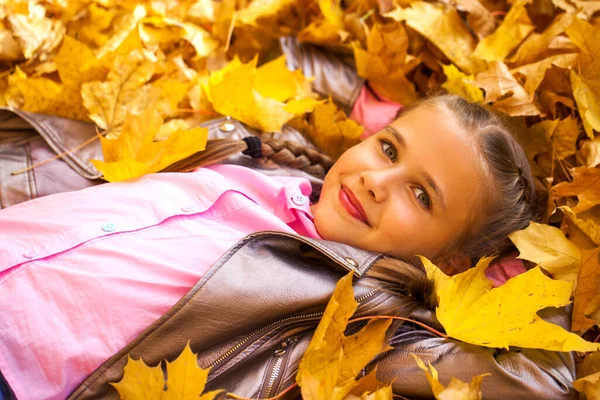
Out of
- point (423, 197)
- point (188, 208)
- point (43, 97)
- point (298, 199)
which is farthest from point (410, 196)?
point (43, 97)

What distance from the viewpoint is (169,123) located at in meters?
1.54

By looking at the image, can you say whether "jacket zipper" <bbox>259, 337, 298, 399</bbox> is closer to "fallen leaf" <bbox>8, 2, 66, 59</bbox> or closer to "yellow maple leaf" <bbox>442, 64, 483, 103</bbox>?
"yellow maple leaf" <bbox>442, 64, 483, 103</bbox>

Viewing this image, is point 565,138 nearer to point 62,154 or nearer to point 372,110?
point 372,110

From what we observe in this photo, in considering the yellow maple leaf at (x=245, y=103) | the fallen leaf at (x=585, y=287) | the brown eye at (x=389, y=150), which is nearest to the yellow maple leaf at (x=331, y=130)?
the yellow maple leaf at (x=245, y=103)

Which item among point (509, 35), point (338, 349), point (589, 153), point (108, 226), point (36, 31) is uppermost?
point (36, 31)

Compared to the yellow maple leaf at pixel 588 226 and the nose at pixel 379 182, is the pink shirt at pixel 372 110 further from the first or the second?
the yellow maple leaf at pixel 588 226

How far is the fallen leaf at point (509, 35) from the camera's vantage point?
1.63 m

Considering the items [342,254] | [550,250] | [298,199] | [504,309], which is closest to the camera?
[504,309]

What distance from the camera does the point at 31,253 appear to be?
3.52 ft

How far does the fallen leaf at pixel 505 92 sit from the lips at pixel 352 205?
1.59 ft

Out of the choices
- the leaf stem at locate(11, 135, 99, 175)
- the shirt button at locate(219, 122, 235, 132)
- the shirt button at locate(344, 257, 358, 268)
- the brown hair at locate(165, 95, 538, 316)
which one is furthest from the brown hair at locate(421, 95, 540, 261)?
the leaf stem at locate(11, 135, 99, 175)

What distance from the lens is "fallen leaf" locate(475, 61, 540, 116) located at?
148 cm

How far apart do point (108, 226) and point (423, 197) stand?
26.4 inches

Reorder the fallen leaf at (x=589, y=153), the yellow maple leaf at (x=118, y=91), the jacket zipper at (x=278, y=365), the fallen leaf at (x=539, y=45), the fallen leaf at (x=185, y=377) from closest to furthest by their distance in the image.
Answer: the fallen leaf at (x=185, y=377)
the jacket zipper at (x=278, y=365)
the fallen leaf at (x=589, y=153)
the yellow maple leaf at (x=118, y=91)
the fallen leaf at (x=539, y=45)
